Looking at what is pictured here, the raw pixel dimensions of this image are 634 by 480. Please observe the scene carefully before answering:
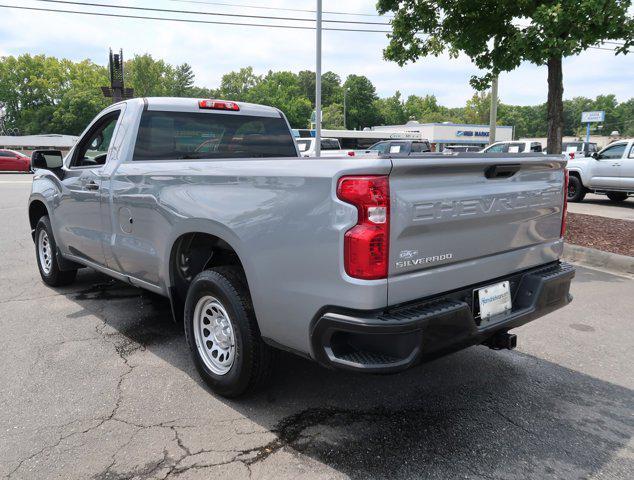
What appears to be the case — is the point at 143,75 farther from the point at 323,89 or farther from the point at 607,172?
the point at 607,172

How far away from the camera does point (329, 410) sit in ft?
10.2

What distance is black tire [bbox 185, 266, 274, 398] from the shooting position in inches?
116

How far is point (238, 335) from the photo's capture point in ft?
9.75

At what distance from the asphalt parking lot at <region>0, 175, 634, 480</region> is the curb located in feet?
8.87

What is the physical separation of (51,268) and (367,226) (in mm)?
4671

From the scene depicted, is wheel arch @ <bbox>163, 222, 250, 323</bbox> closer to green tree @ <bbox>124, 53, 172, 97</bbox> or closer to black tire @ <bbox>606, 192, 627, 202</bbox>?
black tire @ <bbox>606, 192, 627, 202</bbox>

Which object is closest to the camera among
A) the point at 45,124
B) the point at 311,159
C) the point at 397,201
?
the point at 397,201

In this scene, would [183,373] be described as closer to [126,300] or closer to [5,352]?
[5,352]

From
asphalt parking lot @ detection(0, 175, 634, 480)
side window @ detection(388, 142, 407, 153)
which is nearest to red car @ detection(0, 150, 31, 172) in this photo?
side window @ detection(388, 142, 407, 153)

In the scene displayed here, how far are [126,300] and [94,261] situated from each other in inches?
32.6

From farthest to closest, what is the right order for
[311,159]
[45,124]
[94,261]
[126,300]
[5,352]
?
[45,124] → [126,300] → [94,261] → [5,352] → [311,159]

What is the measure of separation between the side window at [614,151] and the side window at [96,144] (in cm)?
1406

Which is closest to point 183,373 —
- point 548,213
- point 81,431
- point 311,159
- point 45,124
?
point 81,431

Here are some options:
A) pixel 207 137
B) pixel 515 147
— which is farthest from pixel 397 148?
pixel 207 137
